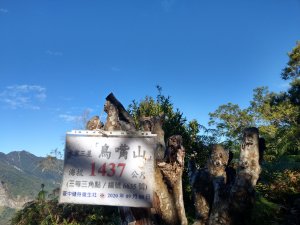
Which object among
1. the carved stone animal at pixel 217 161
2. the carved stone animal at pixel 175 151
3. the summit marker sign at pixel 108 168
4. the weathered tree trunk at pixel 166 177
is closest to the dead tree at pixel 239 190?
the carved stone animal at pixel 217 161

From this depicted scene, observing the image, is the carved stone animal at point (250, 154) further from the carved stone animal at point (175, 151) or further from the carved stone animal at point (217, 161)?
the carved stone animal at point (175, 151)

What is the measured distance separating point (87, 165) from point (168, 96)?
17.2m

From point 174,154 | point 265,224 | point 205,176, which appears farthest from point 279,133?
point 174,154

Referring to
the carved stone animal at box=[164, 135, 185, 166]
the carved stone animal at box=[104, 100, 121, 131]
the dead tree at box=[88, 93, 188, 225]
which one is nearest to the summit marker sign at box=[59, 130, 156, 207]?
the dead tree at box=[88, 93, 188, 225]

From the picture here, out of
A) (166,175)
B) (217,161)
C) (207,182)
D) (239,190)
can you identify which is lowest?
(239,190)

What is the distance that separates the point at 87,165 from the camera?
3.83 meters

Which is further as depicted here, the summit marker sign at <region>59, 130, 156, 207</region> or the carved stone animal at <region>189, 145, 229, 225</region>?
the carved stone animal at <region>189, 145, 229, 225</region>

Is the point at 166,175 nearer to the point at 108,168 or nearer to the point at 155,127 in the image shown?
the point at 155,127

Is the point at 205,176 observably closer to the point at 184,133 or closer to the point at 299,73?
the point at 184,133

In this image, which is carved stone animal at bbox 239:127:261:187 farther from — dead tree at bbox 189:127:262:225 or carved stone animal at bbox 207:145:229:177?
carved stone animal at bbox 207:145:229:177

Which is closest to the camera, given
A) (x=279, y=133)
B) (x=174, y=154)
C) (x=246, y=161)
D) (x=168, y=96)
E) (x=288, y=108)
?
(x=174, y=154)

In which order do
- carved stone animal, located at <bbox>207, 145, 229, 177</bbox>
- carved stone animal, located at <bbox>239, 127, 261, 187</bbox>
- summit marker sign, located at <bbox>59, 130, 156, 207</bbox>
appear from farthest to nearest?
1. carved stone animal, located at <bbox>207, 145, 229, 177</bbox>
2. carved stone animal, located at <bbox>239, 127, 261, 187</bbox>
3. summit marker sign, located at <bbox>59, 130, 156, 207</bbox>

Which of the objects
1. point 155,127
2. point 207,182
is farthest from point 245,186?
point 155,127

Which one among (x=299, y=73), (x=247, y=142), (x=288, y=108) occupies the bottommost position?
(x=247, y=142)
